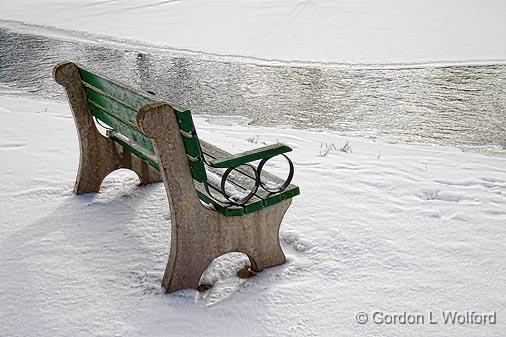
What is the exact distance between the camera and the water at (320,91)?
23.7ft

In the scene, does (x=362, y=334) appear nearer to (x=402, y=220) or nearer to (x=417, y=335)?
(x=417, y=335)

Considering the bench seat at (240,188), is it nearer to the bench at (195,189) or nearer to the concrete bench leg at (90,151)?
the bench at (195,189)

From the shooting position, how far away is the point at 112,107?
4.08m

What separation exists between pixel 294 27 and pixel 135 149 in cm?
847

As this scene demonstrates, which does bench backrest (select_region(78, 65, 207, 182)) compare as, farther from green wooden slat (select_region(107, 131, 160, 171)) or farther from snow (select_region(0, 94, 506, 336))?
snow (select_region(0, 94, 506, 336))

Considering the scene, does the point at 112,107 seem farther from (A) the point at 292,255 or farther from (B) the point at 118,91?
(A) the point at 292,255

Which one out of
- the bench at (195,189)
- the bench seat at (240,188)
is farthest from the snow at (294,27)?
the bench at (195,189)

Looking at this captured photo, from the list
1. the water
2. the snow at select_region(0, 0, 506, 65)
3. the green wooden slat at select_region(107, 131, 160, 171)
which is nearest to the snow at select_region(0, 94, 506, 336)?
the green wooden slat at select_region(107, 131, 160, 171)

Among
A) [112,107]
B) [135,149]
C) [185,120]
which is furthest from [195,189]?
[135,149]

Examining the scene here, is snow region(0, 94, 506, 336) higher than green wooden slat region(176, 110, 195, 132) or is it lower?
lower

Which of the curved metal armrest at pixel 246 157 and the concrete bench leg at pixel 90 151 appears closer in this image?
the curved metal armrest at pixel 246 157

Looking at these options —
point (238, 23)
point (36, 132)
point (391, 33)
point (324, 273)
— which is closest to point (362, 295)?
point (324, 273)

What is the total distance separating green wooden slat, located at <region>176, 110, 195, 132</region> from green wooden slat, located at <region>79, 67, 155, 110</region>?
0.17 meters

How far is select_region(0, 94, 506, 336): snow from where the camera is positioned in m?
3.36
